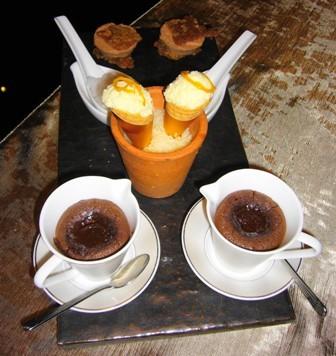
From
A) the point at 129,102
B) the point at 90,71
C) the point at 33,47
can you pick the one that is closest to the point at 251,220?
the point at 129,102

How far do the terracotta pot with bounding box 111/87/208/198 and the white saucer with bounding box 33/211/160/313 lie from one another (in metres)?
0.11

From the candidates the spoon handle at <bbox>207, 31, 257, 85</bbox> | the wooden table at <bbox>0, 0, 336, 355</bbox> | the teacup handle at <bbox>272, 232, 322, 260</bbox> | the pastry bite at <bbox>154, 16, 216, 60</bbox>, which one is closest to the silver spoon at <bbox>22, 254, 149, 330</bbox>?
the wooden table at <bbox>0, 0, 336, 355</bbox>

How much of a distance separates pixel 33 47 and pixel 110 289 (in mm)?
1475

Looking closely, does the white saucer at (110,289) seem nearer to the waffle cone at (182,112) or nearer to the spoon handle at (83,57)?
the waffle cone at (182,112)

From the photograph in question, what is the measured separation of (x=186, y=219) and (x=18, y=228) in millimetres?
400

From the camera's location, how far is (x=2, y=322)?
0.85 meters

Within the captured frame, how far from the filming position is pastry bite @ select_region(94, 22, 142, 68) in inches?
44.0

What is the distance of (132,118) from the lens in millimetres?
718

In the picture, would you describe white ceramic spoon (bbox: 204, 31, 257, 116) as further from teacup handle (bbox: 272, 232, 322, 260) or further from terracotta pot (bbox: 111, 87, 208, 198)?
teacup handle (bbox: 272, 232, 322, 260)

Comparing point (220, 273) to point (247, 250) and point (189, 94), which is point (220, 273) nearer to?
point (247, 250)

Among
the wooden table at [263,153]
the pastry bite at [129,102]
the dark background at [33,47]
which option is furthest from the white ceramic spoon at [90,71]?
the dark background at [33,47]

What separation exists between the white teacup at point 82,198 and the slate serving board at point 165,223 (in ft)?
0.27

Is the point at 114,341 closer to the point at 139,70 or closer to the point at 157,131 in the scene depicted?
the point at 157,131

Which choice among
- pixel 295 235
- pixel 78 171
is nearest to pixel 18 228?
pixel 78 171
